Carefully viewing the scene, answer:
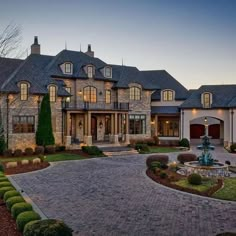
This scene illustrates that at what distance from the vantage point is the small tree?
28.1 m

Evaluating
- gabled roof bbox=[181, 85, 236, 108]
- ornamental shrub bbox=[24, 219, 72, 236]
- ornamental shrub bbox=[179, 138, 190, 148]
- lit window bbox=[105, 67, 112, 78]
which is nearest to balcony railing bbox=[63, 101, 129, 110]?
lit window bbox=[105, 67, 112, 78]

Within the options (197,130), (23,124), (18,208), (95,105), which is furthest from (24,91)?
(197,130)

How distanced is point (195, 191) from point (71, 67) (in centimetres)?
2222

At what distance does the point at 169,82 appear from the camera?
3844cm

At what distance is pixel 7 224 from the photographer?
9305 millimetres

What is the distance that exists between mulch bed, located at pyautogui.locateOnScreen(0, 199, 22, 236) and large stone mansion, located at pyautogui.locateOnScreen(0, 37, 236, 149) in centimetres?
1802

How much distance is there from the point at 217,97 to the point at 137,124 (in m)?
9.60

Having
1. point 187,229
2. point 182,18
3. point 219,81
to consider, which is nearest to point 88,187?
point 187,229

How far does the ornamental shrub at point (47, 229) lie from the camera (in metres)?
6.94

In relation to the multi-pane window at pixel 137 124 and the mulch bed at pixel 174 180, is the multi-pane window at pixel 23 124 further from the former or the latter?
the mulch bed at pixel 174 180

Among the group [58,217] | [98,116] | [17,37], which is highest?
[17,37]

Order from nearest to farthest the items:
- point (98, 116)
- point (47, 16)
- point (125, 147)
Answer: point (47, 16), point (125, 147), point (98, 116)

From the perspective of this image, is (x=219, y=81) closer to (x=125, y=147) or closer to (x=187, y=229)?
(x=125, y=147)

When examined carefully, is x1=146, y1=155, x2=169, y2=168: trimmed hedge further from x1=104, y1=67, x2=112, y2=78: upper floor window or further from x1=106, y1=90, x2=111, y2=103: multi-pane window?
x1=104, y1=67, x2=112, y2=78: upper floor window
